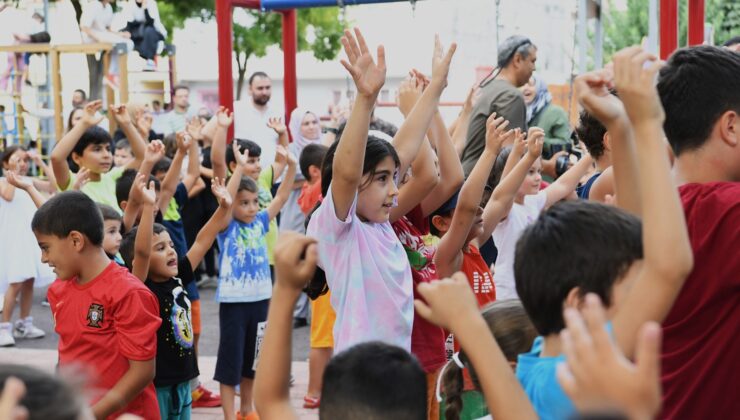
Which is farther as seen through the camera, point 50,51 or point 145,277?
point 50,51

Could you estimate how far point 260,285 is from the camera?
18.9ft

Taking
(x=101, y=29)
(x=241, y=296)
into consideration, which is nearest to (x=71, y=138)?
(x=241, y=296)

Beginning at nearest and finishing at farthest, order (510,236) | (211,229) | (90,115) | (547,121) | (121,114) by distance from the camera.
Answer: (510,236), (211,229), (90,115), (121,114), (547,121)

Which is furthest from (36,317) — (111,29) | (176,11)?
(176,11)

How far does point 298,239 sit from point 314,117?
6.90 m

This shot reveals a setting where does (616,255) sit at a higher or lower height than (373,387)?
higher

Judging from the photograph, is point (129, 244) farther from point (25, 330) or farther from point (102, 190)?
point (25, 330)

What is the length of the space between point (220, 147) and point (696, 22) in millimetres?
3233

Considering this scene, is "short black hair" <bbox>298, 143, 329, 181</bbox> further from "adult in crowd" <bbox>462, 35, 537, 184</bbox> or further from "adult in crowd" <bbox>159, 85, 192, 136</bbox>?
"adult in crowd" <bbox>159, 85, 192, 136</bbox>

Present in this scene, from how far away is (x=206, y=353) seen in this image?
759 centimetres

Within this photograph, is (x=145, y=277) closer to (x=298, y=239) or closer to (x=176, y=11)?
(x=298, y=239)

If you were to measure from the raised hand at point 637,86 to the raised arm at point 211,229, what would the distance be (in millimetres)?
3147

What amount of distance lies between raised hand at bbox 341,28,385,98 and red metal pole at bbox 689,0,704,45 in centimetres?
362

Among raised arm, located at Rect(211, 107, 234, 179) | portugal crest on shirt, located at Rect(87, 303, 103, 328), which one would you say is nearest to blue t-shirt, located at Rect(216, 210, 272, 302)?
raised arm, located at Rect(211, 107, 234, 179)
